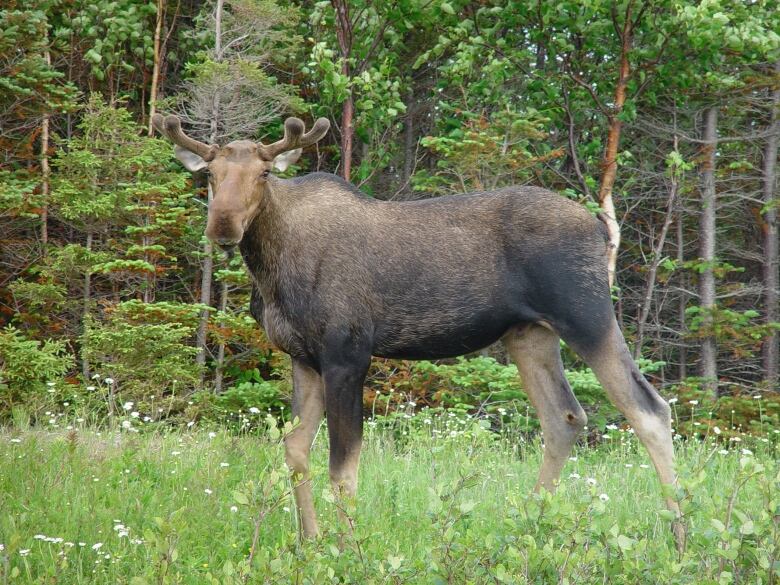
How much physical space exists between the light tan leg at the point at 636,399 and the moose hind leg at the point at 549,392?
0.43 metres

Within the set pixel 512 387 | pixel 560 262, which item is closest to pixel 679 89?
pixel 512 387

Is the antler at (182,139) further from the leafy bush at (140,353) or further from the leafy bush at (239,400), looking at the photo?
the leafy bush at (239,400)

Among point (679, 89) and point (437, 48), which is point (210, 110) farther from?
point (679, 89)

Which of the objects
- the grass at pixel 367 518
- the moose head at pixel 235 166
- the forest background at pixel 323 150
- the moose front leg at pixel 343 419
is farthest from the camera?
the forest background at pixel 323 150

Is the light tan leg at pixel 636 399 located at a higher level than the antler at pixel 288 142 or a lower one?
lower

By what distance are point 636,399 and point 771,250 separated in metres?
10.4

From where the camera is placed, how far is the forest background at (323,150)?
35.2ft

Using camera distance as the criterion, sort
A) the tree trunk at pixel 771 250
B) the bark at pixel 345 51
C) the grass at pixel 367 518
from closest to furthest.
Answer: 1. the grass at pixel 367 518
2. the bark at pixel 345 51
3. the tree trunk at pixel 771 250

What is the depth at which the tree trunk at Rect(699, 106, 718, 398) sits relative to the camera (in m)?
13.2

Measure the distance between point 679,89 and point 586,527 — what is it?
1108cm

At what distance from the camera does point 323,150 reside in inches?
598

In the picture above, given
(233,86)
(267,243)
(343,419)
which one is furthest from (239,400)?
(343,419)

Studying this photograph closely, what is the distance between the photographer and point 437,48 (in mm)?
11352

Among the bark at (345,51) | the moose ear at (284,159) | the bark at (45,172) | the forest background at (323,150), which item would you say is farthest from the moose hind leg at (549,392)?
the bark at (45,172)
